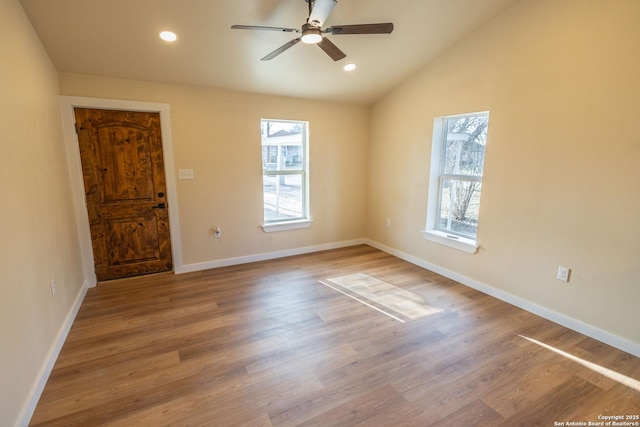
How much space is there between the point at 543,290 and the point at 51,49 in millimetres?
5008

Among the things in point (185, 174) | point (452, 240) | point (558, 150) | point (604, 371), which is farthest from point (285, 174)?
point (604, 371)

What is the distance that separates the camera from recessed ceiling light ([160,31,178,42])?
2.66 metres

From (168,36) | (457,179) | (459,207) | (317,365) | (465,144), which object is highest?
(168,36)

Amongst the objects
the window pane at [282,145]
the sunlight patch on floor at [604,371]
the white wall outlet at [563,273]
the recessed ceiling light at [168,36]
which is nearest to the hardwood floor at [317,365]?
the sunlight patch on floor at [604,371]

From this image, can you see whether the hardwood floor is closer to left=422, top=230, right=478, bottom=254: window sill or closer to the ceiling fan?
left=422, top=230, right=478, bottom=254: window sill

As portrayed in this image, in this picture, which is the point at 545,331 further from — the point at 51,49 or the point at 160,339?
the point at 51,49

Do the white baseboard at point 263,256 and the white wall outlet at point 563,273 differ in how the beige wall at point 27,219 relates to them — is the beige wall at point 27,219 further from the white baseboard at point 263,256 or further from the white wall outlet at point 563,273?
the white wall outlet at point 563,273

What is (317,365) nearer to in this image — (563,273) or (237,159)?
(563,273)

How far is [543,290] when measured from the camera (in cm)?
280

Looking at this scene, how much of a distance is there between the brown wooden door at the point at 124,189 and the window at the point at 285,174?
1333 millimetres

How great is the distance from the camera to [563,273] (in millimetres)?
2654

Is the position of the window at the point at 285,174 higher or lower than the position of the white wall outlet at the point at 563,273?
higher

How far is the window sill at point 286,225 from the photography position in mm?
4351

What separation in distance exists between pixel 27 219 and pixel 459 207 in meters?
4.03
